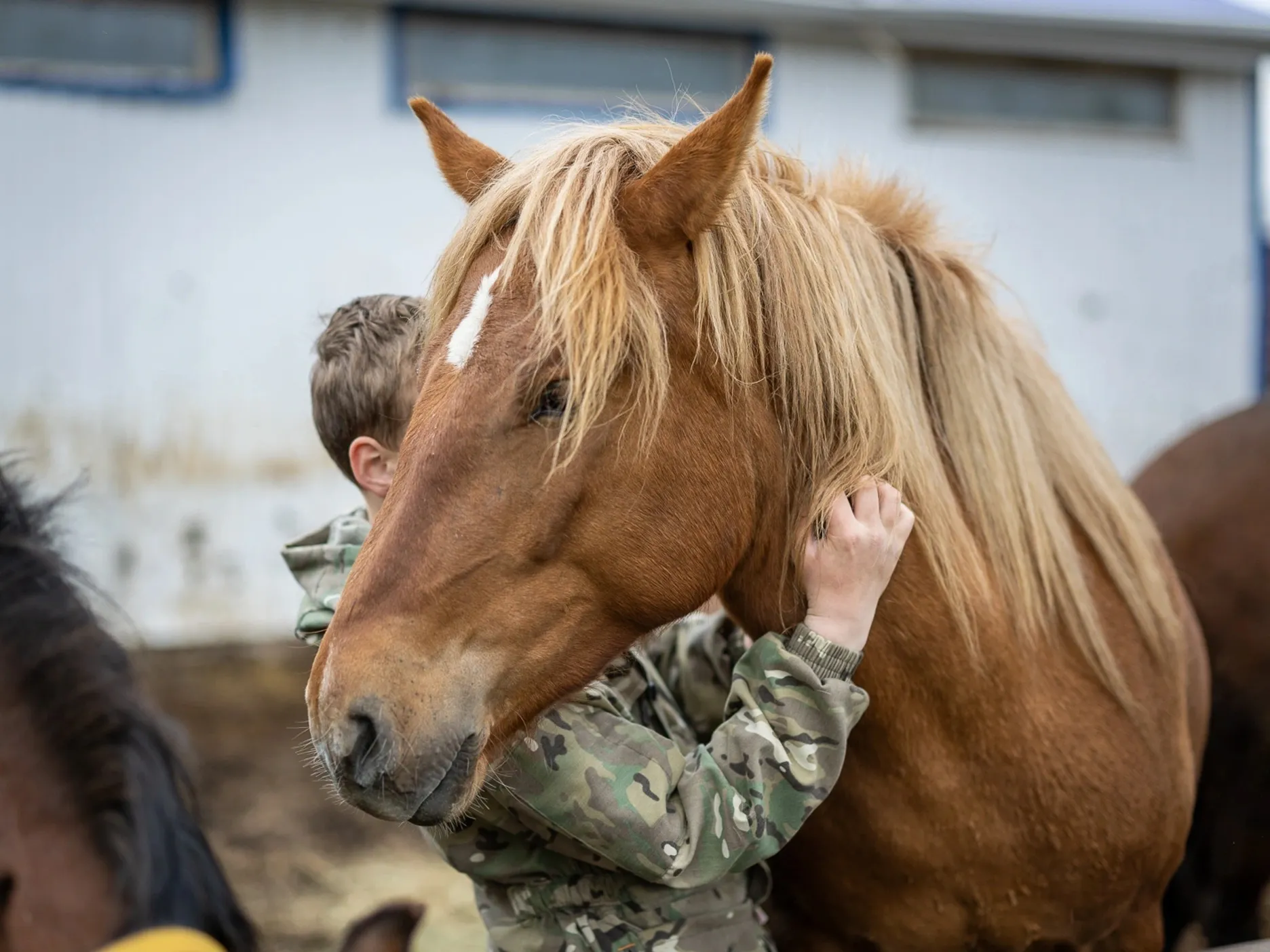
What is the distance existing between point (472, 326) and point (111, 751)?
2.84ft

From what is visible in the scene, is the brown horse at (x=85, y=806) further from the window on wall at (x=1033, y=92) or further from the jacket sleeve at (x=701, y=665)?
the window on wall at (x=1033, y=92)

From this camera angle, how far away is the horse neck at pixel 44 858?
1584 millimetres

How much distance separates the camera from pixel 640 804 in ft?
5.04

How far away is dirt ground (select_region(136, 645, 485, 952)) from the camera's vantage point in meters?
4.52

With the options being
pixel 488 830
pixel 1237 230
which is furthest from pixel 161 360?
pixel 1237 230

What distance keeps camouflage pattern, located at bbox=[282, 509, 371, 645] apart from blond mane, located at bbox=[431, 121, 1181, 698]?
433 millimetres

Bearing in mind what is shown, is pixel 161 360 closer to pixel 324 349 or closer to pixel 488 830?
pixel 324 349

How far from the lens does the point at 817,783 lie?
1581 millimetres

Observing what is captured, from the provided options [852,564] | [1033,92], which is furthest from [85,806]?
[1033,92]

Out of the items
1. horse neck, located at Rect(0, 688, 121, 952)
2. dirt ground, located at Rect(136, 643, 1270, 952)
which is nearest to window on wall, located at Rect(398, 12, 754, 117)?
dirt ground, located at Rect(136, 643, 1270, 952)

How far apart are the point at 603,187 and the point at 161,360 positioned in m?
5.61

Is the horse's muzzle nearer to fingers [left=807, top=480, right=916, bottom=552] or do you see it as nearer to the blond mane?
the blond mane

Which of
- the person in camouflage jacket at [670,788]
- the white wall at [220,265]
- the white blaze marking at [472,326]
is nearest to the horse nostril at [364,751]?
the person in camouflage jacket at [670,788]

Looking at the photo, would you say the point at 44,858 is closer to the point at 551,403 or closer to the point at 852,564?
the point at 551,403
